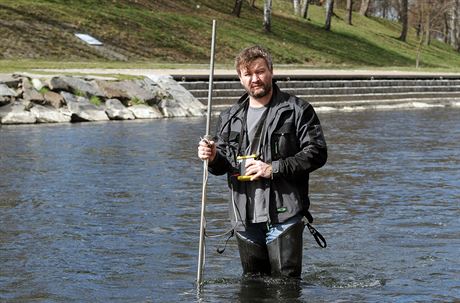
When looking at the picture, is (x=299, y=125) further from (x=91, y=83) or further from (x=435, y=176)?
(x=91, y=83)

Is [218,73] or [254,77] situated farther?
[218,73]

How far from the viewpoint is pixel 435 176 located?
15.4m

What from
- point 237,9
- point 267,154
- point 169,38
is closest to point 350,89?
point 169,38

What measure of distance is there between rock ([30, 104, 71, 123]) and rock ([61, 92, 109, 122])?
0.92 feet

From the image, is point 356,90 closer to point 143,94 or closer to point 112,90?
point 143,94

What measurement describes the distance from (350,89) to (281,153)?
28188 mm

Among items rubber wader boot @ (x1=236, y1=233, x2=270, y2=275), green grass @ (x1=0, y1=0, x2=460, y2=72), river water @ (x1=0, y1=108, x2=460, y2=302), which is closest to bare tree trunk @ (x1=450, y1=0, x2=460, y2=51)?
green grass @ (x1=0, y1=0, x2=460, y2=72)

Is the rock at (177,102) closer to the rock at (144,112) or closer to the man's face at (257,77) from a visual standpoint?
the rock at (144,112)

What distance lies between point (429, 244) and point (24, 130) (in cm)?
1265

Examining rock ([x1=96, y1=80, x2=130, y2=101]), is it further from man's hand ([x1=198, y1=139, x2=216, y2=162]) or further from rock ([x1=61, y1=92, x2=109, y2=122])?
man's hand ([x1=198, y1=139, x2=216, y2=162])

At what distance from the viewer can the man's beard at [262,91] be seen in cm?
693

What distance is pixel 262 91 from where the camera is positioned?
694 centimetres

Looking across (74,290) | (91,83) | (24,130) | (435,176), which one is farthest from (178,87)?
(74,290)

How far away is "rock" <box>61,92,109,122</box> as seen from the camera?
24344 millimetres
